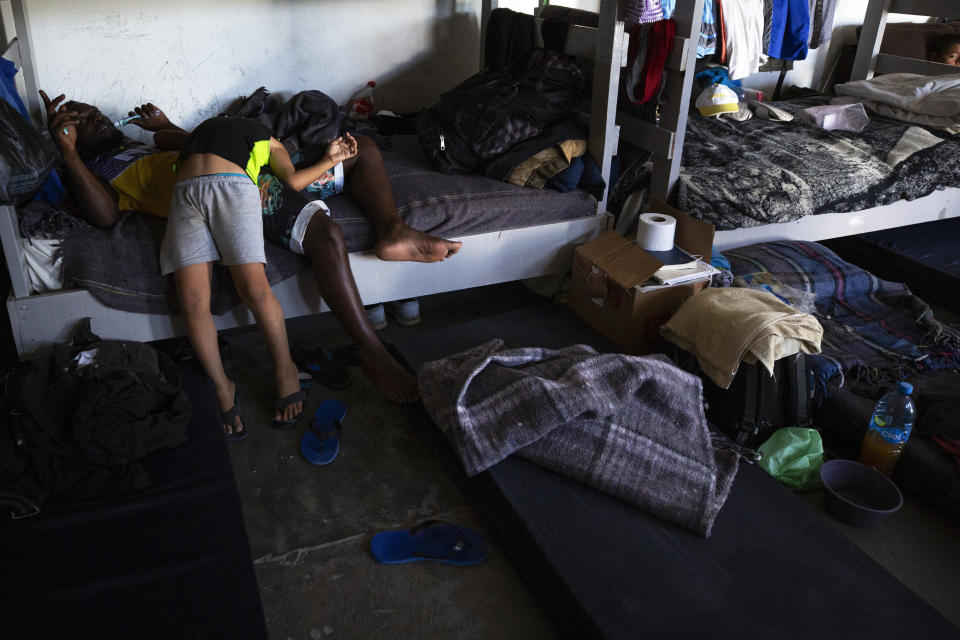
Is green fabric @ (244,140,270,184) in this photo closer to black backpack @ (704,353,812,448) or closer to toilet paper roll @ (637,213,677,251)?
toilet paper roll @ (637,213,677,251)

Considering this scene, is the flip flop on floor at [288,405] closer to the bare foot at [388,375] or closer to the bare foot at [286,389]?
the bare foot at [286,389]

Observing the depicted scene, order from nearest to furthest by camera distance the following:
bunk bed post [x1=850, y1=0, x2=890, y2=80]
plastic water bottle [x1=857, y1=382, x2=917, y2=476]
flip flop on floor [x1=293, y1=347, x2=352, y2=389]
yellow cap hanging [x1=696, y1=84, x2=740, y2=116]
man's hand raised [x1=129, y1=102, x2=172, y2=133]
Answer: plastic water bottle [x1=857, y1=382, x2=917, y2=476], flip flop on floor [x1=293, y1=347, x2=352, y2=389], man's hand raised [x1=129, y1=102, x2=172, y2=133], yellow cap hanging [x1=696, y1=84, x2=740, y2=116], bunk bed post [x1=850, y1=0, x2=890, y2=80]

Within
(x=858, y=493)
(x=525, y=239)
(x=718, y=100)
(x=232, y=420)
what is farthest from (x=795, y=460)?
(x=718, y=100)

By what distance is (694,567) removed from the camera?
1.56 m

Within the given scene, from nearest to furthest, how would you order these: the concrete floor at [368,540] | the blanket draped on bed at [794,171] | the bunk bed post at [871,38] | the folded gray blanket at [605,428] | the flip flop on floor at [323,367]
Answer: the concrete floor at [368,540]
the folded gray blanket at [605,428]
the flip flop on floor at [323,367]
the blanket draped on bed at [794,171]
the bunk bed post at [871,38]

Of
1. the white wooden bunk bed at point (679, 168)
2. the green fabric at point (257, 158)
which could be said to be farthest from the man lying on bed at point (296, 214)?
the white wooden bunk bed at point (679, 168)

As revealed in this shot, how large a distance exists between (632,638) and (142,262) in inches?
65.3

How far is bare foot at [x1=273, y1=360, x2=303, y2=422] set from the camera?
2.21m

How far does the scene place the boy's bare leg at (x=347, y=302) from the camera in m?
2.20

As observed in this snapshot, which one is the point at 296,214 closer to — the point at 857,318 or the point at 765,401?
the point at 765,401

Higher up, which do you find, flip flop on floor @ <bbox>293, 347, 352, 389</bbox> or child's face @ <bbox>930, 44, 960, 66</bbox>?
child's face @ <bbox>930, 44, 960, 66</bbox>

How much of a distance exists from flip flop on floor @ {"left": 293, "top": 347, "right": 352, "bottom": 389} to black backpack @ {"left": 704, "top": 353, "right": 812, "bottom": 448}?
1.20 m

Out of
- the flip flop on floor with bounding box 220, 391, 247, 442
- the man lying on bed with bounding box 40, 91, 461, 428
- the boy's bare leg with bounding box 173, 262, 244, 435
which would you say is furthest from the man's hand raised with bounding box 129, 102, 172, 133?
the flip flop on floor with bounding box 220, 391, 247, 442

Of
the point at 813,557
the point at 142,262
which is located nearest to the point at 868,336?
the point at 813,557
